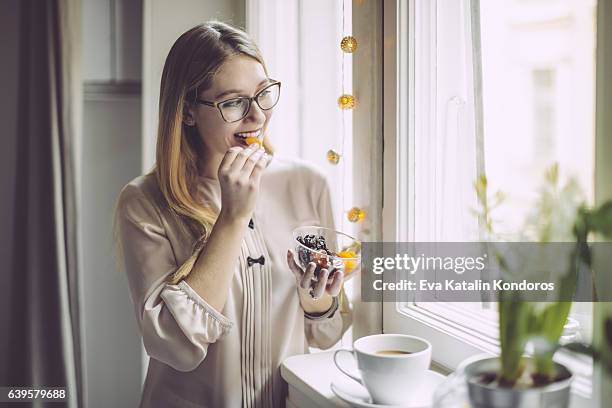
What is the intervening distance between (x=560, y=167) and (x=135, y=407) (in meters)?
1.57

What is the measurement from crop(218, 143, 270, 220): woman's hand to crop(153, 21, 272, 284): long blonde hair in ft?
0.34

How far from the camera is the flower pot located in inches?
21.8

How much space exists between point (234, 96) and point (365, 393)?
1.73 feet

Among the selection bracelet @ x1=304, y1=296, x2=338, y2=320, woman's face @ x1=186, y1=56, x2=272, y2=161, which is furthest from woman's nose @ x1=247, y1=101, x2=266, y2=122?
bracelet @ x1=304, y1=296, x2=338, y2=320

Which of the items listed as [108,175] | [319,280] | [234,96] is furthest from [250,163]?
[108,175]

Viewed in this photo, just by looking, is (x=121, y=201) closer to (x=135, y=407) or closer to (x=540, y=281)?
(x=540, y=281)

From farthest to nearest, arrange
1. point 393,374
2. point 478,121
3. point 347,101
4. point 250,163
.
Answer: point 347,101, point 250,163, point 478,121, point 393,374

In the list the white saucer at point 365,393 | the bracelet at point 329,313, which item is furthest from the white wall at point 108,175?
the white saucer at point 365,393

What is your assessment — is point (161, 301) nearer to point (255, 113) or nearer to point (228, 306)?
point (228, 306)

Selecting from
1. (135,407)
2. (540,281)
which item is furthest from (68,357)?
(540,281)

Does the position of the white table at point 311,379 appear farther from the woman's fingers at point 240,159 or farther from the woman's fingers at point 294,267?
the woman's fingers at point 240,159

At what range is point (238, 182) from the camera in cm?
99

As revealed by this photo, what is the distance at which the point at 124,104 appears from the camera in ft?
5.95

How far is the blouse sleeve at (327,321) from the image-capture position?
1150 millimetres
